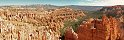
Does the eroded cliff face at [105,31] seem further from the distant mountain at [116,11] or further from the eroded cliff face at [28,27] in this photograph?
the distant mountain at [116,11]

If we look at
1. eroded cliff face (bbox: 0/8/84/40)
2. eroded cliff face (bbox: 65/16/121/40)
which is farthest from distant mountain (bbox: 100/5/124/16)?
eroded cliff face (bbox: 65/16/121/40)

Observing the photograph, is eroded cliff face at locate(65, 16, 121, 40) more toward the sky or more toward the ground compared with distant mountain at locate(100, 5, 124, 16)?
more toward the sky

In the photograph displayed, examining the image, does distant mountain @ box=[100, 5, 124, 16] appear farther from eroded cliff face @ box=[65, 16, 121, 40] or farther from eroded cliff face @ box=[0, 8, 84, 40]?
eroded cliff face @ box=[65, 16, 121, 40]

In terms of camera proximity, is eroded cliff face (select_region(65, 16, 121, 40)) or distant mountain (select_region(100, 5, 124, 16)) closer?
eroded cliff face (select_region(65, 16, 121, 40))

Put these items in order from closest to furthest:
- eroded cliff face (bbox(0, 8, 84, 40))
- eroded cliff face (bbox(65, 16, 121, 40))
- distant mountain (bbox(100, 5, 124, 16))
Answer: eroded cliff face (bbox(65, 16, 121, 40)) → eroded cliff face (bbox(0, 8, 84, 40)) → distant mountain (bbox(100, 5, 124, 16))

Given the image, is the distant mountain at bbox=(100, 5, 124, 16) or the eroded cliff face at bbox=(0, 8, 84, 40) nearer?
the eroded cliff face at bbox=(0, 8, 84, 40)

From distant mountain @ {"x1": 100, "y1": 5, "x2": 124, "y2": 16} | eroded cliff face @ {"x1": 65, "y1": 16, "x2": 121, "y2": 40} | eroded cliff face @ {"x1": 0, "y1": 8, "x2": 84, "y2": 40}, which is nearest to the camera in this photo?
eroded cliff face @ {"x1": 65, "y1": 16, "x2": 121, "y2": 40}

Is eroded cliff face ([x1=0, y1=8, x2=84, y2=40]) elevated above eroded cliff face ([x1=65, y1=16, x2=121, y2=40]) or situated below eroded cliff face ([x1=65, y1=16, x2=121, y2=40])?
below

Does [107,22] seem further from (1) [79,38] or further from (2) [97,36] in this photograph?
(1) [79,38]

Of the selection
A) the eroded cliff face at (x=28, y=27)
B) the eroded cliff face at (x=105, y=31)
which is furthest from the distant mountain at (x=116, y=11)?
the eroded cliff face at (x=105, y=31)

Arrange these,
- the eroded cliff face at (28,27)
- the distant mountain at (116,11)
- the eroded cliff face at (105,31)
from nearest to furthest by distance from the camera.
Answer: the eroded cliff face at (105,31), the eroded cliff face at (28,27), the distant mountain at (116,11)

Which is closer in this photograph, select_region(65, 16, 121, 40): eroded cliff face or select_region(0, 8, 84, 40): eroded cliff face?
select_region(65, 16, 121, 40): eroded cliff face
